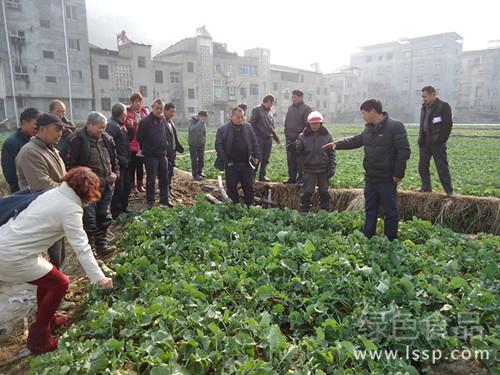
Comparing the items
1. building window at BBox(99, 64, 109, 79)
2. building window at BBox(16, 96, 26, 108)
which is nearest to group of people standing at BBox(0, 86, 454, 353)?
building window at BBox(16, 96, 26, 108)

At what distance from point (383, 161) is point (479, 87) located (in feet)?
228

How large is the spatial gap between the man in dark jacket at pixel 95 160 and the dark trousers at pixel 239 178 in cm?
242

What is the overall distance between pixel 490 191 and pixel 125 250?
8179mm

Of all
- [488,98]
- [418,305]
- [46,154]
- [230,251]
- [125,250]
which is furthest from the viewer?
[488,98]


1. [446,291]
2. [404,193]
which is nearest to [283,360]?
[446,291]

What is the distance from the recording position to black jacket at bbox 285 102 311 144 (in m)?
8.61

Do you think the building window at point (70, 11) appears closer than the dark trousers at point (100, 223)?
No

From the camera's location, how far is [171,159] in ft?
28.5

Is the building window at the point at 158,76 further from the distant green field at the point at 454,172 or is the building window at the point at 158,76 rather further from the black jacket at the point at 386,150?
the black jacket at the point at 386,150

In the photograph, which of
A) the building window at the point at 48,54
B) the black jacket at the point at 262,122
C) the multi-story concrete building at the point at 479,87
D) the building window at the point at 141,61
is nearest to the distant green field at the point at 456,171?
the black jacket at the point at 262,122

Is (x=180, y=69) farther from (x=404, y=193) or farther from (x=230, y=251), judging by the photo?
(x=230, y=251)

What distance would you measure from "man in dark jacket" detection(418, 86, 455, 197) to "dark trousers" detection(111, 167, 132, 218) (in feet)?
20.3

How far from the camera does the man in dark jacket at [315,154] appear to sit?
7.34m

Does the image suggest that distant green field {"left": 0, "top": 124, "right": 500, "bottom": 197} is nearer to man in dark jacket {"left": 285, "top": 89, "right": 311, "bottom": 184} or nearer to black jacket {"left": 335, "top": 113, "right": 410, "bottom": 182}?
man in dark jacket {"left": 285, "top": 89, "right": 311, "bottom": 184}
